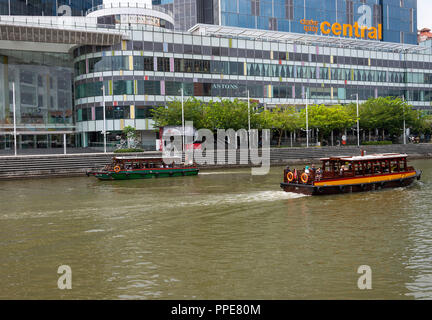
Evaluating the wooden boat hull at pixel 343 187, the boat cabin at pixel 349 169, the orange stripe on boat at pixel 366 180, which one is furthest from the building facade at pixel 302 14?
the wooden boat hull at pixel 343 187

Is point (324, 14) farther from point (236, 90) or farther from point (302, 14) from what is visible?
point (236, 90)

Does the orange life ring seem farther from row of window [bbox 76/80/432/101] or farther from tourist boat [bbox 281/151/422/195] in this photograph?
row of window [bbox 76/80/432/101]

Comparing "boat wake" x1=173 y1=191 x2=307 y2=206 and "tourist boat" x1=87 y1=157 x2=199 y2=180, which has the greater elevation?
"tourist boat" x1=87 y1=157 x2=199 y2=180

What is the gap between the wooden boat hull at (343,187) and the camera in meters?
25.7

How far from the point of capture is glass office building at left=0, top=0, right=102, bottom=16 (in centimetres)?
6988

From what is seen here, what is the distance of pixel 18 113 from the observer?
65.0m

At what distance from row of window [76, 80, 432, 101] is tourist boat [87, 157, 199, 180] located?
2506 centimetres

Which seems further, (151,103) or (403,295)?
(151,103)

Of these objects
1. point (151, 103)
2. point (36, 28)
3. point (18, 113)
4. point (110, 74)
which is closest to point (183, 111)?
point (151, 103)

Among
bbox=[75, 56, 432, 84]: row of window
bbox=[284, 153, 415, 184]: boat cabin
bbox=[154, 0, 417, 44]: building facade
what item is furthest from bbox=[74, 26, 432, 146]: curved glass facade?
bbox=[284, 153, 415, 184]: boat cabin

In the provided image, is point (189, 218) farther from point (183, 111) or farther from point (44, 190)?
point (183, 111)

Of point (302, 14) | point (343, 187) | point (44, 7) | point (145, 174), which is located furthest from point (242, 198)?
point (302, 14)

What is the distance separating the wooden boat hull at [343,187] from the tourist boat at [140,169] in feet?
48.5
